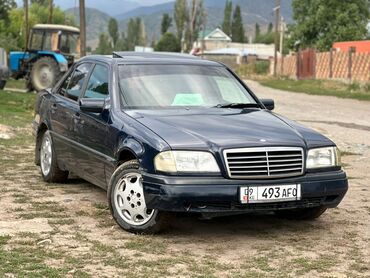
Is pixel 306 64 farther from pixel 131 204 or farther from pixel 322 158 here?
pixel 131 204

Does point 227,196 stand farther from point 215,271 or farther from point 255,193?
point 215,271

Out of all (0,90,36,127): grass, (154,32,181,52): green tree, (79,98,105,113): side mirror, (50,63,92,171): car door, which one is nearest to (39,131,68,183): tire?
(50,63,92,171): car door

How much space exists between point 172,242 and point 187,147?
0.78 m

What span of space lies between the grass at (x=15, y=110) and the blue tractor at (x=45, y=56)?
2347mm

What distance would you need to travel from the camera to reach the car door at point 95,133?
6371 mm

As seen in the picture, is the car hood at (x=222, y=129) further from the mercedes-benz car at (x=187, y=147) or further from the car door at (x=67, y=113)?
the car door at (x=67, y=113)

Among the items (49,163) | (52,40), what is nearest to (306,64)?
(52,40)

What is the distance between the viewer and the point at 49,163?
8117 millimetres

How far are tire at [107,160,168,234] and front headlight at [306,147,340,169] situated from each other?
1270 millimetres

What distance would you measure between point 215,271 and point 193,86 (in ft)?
8.07

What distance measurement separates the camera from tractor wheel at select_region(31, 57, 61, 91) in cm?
2425

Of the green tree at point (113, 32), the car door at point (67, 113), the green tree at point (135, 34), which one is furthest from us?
the green tree at point (135, 34)

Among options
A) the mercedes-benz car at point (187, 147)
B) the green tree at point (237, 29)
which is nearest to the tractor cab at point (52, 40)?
the mercedes-benz car at point (187, 147)

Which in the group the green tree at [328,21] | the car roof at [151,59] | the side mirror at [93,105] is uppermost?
the green tree at [328,21]
